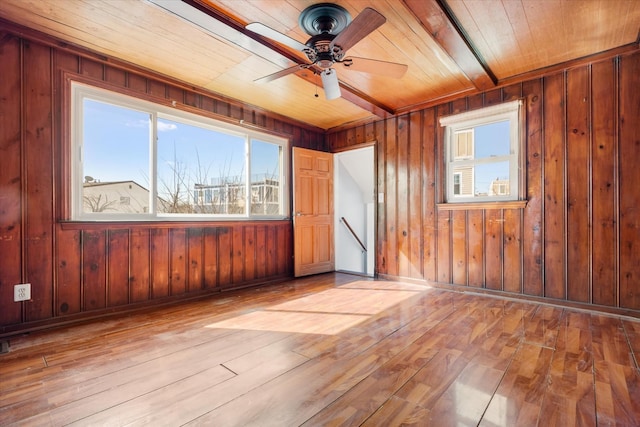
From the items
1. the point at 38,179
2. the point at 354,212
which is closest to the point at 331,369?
the point at 38,179

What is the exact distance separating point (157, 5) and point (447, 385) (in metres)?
3.09

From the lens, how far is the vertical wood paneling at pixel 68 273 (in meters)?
2.75

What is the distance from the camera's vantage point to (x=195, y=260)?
3695mm

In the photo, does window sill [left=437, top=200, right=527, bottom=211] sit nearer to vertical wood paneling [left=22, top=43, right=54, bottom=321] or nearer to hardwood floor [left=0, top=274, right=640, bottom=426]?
hardwood floor [left=0, top=274, right=640, bottom=426]

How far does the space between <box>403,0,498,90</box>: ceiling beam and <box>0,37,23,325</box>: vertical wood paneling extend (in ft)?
10.4

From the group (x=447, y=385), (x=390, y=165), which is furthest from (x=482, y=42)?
(x=447, y=385)

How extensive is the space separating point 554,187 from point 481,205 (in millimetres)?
726

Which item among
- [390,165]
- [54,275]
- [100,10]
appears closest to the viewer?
[100,10]

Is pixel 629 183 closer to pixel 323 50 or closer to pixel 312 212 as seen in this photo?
pixel 323 50

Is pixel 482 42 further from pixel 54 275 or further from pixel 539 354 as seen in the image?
pixel 54 275

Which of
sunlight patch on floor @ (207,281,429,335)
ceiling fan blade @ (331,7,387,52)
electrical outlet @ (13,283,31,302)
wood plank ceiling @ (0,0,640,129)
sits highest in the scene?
wood plank ceiling @ (0,0,640,129)

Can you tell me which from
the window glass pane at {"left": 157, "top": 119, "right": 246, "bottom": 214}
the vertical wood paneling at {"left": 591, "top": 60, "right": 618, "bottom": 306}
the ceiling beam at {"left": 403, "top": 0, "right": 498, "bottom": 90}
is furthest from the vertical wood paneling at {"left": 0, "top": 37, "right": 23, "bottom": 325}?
the vertical wood paneling at {"left": 591, "top": 60, "right": 618, "bottom": 306}

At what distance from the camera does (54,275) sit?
2.73 m

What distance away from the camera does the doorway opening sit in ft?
18.1
